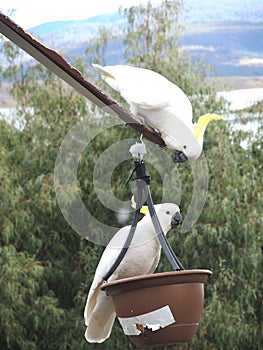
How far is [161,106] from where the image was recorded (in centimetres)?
156

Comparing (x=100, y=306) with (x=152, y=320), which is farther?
(x=100, y=306)

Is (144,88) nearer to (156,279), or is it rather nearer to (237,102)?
(156,279)

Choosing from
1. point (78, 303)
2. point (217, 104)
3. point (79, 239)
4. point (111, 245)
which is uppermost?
point (217, 104)

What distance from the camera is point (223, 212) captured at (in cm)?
442

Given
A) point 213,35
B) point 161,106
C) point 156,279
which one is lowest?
point 156,279

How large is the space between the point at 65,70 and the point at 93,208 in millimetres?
2673

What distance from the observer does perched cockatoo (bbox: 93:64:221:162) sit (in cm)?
157

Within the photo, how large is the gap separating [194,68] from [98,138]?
0.76 meters

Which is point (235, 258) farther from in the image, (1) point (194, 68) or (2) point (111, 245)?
(2) point (111, 245)

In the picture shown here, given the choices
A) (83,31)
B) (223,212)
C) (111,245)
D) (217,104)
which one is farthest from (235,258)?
(111,245)

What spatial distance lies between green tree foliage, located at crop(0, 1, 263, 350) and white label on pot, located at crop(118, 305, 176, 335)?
2.62m

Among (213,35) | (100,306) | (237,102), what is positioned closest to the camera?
(100,306)

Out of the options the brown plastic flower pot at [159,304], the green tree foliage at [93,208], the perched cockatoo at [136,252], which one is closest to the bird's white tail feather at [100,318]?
the perched cockatoo at [136,252]

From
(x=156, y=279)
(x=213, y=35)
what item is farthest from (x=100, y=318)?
(x=213, y=35)
